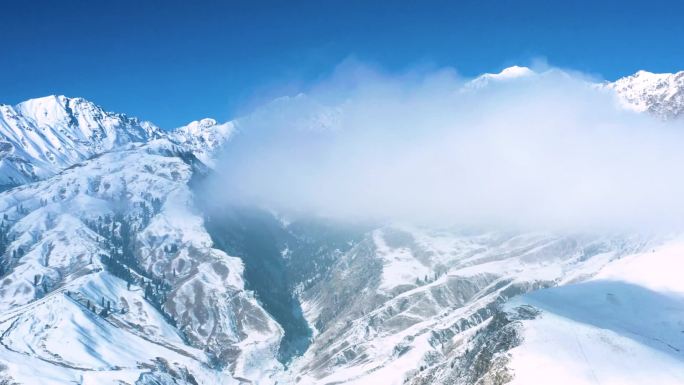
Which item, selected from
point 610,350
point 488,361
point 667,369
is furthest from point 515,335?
point 667,369

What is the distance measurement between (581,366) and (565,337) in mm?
16123

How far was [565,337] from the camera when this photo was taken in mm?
199500

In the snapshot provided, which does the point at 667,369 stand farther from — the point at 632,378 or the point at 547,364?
the point at 547,364

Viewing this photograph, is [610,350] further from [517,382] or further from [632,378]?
[517,382]

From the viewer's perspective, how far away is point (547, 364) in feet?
586

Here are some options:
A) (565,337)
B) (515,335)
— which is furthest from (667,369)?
(515,335)

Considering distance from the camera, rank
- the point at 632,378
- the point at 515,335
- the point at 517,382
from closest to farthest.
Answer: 1. the point at 517,382
2. the point at 632,378
3. the point at 515,335

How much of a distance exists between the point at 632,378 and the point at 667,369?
15310 mm

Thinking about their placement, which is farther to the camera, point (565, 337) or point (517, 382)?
point (565, 337)

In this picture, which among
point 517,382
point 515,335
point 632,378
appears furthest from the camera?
point 515,335

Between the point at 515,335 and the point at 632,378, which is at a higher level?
the point at 515,335

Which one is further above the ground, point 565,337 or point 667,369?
point 565,337

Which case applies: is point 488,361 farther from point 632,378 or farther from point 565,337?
point 632,378

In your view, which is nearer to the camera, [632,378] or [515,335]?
[632,378]
